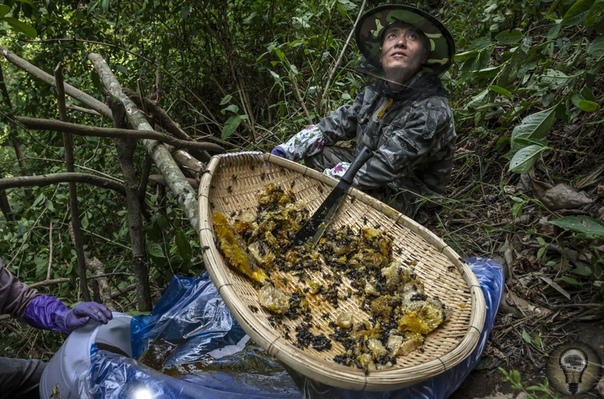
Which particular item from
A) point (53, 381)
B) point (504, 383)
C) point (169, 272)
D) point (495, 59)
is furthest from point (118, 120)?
point (495, 59)

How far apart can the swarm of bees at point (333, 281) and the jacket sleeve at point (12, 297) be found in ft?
2.65

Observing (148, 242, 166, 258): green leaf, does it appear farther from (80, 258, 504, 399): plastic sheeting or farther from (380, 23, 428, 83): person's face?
(380, 23, 428, 83): person's face

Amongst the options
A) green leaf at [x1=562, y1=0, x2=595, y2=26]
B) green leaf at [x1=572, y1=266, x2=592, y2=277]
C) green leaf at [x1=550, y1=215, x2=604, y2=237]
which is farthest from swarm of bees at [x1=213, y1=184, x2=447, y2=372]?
green leaf at [x1=562, y1=0, x2=595, y2=26]

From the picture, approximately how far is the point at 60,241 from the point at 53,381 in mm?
1271

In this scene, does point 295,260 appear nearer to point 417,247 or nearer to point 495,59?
point 417,247

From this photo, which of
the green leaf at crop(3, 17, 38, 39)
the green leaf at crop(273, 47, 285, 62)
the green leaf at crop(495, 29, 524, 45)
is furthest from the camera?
the green leaf at crop(273, 47, 285, 62)

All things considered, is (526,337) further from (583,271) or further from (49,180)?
(49,180)

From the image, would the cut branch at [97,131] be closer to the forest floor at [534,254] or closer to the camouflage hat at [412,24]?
the camouflage hat at [412,24]

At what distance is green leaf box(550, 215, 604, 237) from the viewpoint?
1.65 m

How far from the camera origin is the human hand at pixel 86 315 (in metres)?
1.85

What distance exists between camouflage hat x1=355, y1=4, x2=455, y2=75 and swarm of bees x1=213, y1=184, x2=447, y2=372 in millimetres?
843

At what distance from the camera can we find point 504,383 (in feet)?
5.79

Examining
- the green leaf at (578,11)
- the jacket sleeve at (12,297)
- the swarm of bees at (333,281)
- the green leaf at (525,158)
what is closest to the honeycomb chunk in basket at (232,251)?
the swarm of bees at (333,281)

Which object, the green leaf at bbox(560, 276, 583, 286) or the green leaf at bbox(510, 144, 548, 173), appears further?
the green leaf at bbox(560, 276, 583, 286)
